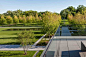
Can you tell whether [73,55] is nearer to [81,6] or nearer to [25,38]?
[25,38]

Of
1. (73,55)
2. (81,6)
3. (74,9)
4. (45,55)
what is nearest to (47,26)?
(73,55)

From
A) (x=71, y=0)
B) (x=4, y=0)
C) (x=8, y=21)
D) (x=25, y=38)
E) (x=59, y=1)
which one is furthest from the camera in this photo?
(x=8, y=21)

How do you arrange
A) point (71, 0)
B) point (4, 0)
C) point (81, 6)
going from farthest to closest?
point (81, 6), point (4, 0), point (71, 0)

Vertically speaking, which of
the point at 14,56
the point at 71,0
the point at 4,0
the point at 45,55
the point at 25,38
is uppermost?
the point at 4,0

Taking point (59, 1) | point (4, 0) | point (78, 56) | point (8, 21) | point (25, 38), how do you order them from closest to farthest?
point (78, 56), point (25, 38), point (59, 1), point (4, 0), point (8, 21)

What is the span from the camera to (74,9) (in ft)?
290

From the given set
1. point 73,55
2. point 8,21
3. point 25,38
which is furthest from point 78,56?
point 8,21

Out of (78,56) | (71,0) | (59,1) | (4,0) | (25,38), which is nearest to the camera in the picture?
(78,56)

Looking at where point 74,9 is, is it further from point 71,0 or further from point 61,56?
point 61,56

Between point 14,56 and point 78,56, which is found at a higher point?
point 78,56

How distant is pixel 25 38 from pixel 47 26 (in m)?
5.49

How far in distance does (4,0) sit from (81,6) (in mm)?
66800

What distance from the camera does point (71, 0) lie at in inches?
735

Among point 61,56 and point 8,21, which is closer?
point 61,56
